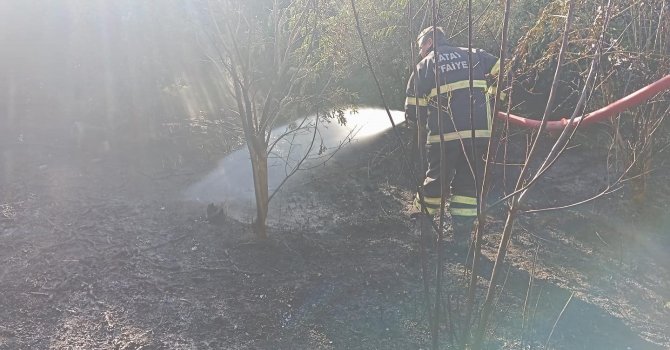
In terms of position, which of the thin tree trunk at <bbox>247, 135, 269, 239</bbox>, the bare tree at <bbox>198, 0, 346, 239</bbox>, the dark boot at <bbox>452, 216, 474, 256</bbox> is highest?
the bare tree at <bbox>198, 0, 346, 239</bbox>

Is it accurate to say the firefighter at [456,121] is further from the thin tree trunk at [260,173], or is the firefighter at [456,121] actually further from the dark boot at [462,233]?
the thin tree trunk at [260,173]

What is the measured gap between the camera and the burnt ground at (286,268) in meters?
2.69

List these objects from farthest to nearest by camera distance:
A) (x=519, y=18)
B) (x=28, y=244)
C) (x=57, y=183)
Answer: (x=519, y=18), (x=57, y=183), (x=28, y=244)

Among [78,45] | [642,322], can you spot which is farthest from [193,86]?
[642,322]

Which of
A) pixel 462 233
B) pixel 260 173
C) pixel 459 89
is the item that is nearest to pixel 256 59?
pixel 260 173

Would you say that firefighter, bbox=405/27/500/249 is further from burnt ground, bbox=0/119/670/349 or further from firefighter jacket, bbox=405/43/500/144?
burnt ground, bbox=0/119/670/349

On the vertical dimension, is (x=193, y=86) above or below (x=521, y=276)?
above

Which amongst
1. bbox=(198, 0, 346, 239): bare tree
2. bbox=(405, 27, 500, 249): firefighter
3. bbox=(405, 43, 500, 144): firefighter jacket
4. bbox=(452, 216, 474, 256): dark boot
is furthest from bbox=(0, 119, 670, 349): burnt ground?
bbox=(405, 43, 500, 144): firefighter jacket

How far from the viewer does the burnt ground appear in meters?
2.69

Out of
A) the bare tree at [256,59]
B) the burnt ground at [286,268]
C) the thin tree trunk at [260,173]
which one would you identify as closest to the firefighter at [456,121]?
the burnt ground at [286,268]

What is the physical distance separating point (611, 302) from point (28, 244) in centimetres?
363

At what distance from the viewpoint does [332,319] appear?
2.85 metres

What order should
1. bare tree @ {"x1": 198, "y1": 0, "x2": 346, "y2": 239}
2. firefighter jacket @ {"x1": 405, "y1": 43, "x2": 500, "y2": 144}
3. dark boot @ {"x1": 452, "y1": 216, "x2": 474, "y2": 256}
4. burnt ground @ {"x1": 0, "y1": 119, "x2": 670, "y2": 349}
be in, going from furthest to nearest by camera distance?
dark boot @ {"x1": 452, "y1": 216, "x2": 474, "y2": 256} → firefighter jacket @ {"x1": 405, "y1": 43, "x2": 500, "y2": 144} → bare tree @ {"x1": 198, "y1": 0, "x2": 346, "y2": 239} → burnt ground @ {"x1": 0, "y1": 119, "x2": 670, "y2": 349}

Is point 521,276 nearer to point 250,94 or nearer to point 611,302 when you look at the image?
point 611,302
